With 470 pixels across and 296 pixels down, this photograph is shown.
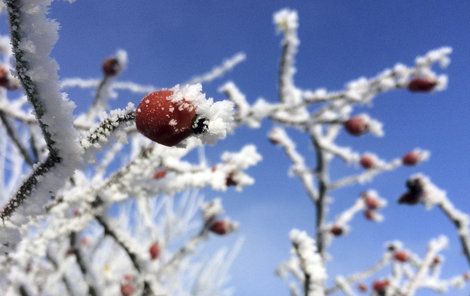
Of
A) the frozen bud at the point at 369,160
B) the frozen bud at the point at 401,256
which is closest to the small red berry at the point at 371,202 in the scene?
the frozen bud at the point at 401,256

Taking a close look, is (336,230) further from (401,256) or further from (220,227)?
(220,227)

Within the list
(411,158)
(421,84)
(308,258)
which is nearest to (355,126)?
(421,84)

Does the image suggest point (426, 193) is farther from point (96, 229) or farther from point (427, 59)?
point (96, 229)

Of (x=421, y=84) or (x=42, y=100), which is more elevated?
(x=421, y=84)

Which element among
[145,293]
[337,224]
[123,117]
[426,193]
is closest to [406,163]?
[337,224]

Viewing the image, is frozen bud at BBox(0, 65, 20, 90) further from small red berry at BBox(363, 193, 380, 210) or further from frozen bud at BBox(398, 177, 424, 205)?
small red berry at BBox(363, 193, 380, 210)

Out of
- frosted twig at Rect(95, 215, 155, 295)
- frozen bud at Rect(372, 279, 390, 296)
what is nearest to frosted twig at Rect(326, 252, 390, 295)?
frozen bud at Rect(372, 279, 390, 296)

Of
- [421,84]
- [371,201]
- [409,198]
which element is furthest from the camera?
[371,201]
